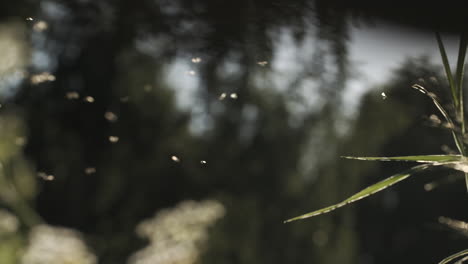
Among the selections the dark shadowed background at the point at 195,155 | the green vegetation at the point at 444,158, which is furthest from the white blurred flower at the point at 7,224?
the green vegetation at the point at 444,158

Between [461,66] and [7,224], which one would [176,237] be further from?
[461,66]

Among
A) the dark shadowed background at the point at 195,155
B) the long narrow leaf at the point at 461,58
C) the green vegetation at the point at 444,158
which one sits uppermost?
the long narrow leaf at the point at 461,58

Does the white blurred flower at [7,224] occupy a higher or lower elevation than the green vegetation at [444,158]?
lower

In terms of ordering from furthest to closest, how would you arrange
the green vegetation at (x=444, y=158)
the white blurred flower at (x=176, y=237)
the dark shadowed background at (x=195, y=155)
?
the dark shadowed background at (x=195, y=155) < the white blurred flower at (x=176, y=237) < the green vegetation at (x=444, y=158)

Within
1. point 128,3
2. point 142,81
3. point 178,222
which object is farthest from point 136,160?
point 128,3

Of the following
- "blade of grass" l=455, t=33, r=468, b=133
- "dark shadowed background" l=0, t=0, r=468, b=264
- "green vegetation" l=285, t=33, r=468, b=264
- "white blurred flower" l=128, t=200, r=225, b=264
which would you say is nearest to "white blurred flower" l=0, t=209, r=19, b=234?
"dark shadowed background" l=0, t=0, r=468, b=264

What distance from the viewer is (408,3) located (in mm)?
403

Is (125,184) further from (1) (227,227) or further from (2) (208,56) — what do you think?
(2) (208,56)

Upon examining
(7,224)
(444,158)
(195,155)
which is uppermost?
(444,158)

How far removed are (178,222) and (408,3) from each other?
2.04 meters

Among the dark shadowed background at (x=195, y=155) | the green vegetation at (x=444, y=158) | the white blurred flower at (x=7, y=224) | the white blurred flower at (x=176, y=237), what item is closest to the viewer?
the green vegetation at (x=444, y=158)

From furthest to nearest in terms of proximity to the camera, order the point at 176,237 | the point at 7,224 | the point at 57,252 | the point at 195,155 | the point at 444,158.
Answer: the point at 195,155 → the point at 7,224 → the point at 176,237 → the point at 57,252 → the point at 444,158

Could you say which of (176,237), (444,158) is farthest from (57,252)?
(444,158)

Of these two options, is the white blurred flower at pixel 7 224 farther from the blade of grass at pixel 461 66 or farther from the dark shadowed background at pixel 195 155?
the blade of grass at pixel 461 66
